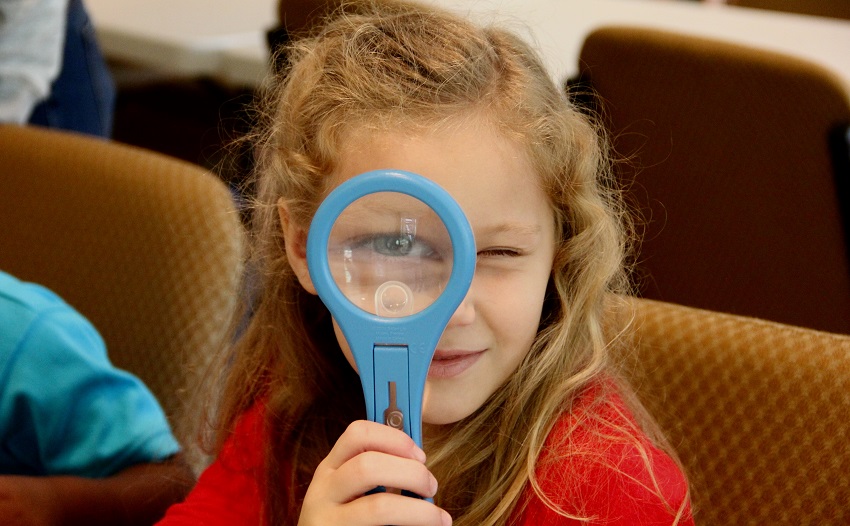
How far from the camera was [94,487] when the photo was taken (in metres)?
1.13

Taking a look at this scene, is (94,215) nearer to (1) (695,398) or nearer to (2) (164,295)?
(2) (164,295)

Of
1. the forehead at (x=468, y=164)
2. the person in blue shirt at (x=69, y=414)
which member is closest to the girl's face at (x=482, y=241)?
the forehead at (x=468, y=164)

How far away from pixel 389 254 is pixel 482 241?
0.30 ft

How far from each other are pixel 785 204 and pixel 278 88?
95 cm

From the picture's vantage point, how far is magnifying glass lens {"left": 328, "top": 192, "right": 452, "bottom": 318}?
0.78 meters

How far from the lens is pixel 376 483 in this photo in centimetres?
77

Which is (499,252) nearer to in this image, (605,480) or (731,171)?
(605,480)

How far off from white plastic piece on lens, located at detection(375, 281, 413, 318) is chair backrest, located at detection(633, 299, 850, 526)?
1.27 feet

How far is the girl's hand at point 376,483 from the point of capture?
0.76 meters

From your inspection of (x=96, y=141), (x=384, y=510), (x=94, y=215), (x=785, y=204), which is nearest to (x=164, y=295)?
(x=94, y=215)

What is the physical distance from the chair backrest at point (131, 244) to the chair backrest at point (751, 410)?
0.54m

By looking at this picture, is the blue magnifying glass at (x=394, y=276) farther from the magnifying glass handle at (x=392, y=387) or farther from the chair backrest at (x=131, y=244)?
the chair backrest at (x=131, y=244)

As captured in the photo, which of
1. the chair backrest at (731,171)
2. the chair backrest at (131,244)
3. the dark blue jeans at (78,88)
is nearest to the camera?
the chair backrest at (131,244)

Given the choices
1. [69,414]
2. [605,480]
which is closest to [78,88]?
[69,414]
